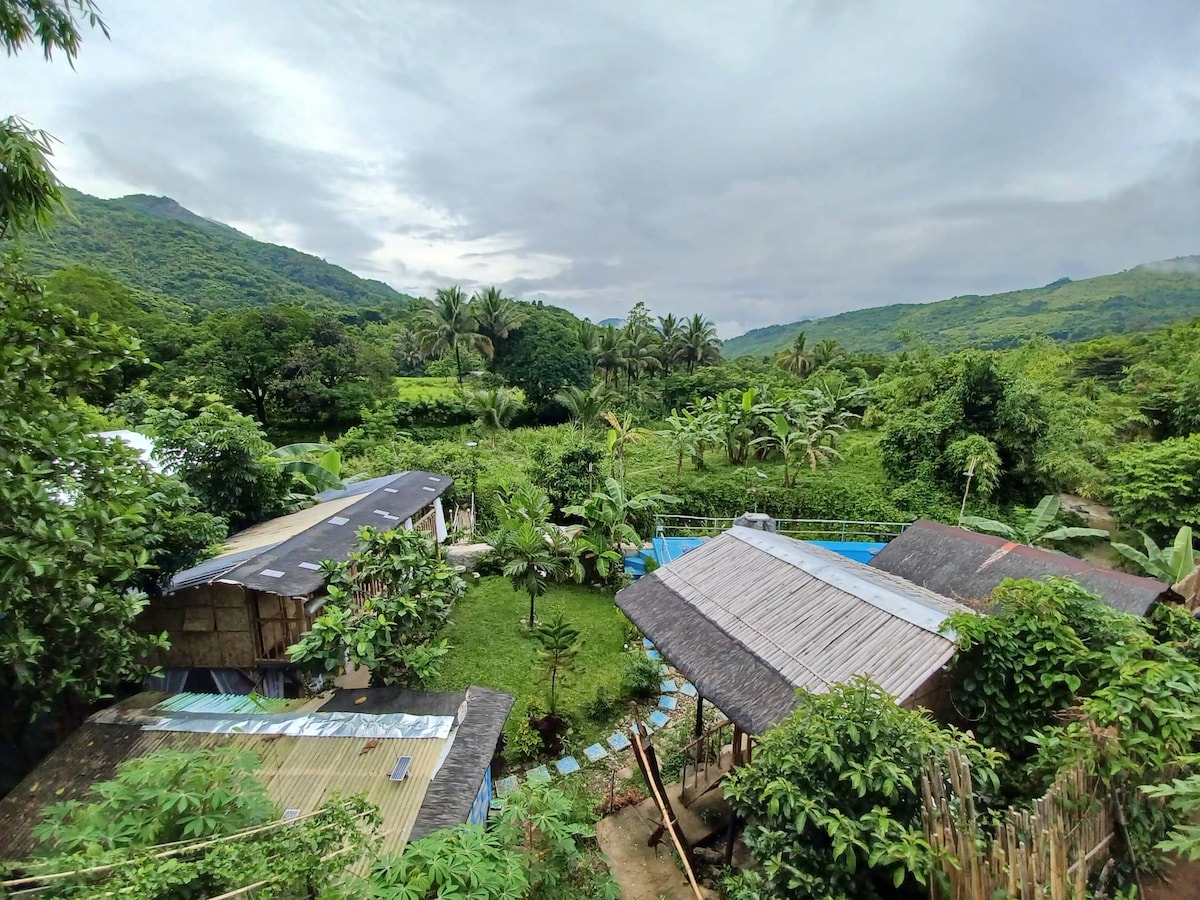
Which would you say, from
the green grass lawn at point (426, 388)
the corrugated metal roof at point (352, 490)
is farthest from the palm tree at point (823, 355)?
the corrugated metal roof at point (352, 490)

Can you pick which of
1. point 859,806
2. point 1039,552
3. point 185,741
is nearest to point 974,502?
point 1039,552

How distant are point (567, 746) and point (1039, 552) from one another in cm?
779

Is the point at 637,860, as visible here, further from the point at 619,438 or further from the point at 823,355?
the point at 823,355

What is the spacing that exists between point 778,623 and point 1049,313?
9703 centimetres

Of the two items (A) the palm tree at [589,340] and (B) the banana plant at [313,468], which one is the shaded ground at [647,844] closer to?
(B) the banana plant at [313,468]

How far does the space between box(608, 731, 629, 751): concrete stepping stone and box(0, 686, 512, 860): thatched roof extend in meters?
2.53

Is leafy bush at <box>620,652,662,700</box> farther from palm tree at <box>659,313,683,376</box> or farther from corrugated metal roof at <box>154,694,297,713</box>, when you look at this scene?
palm tree at <box>659,313,683,376</box>

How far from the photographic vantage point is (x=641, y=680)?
873 cm

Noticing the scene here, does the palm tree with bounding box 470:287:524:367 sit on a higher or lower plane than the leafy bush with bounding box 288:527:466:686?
higher

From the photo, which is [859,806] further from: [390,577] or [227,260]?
[227,260]

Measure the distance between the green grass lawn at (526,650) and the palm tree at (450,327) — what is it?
24.4 meters

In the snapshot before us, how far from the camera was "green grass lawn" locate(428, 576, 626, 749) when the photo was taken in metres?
8.52

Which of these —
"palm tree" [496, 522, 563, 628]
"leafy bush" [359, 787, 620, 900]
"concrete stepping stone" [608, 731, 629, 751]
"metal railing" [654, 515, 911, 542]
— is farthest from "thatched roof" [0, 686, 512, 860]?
"metal railing" [654, 515, 911, 542]

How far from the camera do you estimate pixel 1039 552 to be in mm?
8078
